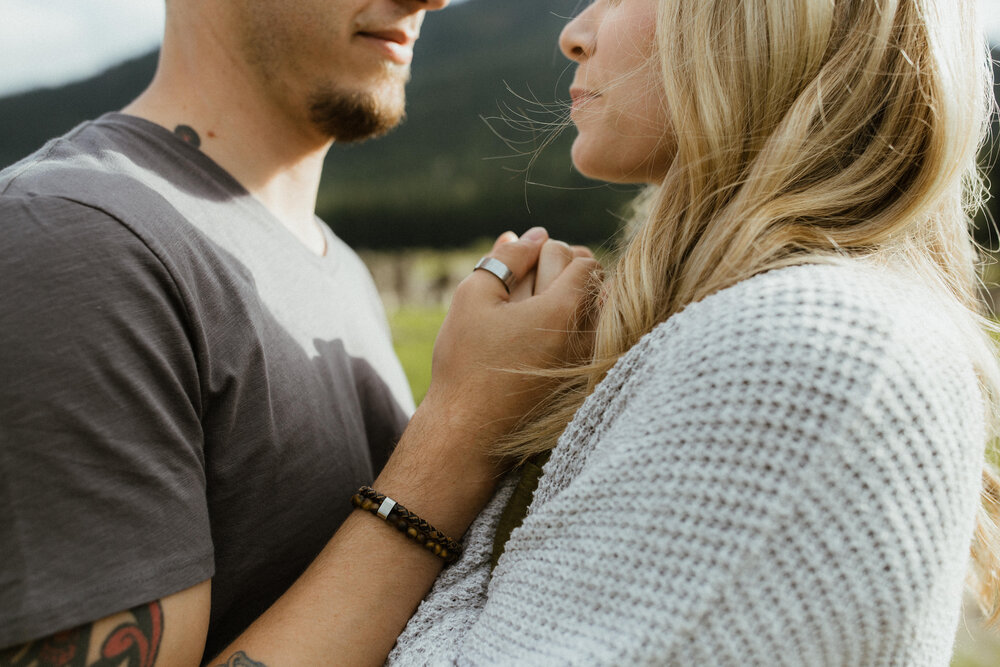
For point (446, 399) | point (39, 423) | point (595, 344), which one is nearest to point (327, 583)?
point (446, 399)

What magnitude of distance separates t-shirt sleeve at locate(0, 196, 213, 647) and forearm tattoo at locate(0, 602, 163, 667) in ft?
0.10

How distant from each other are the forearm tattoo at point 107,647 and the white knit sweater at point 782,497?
1.87ft

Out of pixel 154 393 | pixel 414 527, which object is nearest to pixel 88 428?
pixel 154 393

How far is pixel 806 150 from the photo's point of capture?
126 centimetres

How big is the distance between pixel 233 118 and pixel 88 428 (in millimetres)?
1099

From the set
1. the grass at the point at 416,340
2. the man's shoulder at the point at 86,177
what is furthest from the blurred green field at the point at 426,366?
the man's shoulder at the point at 86,177

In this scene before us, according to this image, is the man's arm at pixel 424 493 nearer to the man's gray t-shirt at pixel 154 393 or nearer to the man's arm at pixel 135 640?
the man's arm at pixel 135 640

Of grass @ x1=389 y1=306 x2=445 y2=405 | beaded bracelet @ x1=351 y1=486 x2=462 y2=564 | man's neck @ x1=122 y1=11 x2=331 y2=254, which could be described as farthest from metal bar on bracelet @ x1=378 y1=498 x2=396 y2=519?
grass @ x1=389 y1=306 x2=445 y2=405

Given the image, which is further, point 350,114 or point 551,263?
point 350,114

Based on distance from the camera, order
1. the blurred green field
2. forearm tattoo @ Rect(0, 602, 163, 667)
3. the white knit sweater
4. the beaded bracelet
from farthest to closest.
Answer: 1. the blurred green field
2. the beaded bracelet
3. forearm tattoo @ Rect(0, 602, 163, 667)
4. the white knit sweater

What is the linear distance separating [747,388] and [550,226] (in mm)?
15382

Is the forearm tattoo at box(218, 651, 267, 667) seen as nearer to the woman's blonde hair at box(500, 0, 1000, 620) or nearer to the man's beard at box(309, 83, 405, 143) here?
the woman's blonde hair at box(500, 0, 1000, 620)

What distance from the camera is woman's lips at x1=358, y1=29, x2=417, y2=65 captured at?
7.06ft

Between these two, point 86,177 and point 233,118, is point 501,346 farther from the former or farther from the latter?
point 233,118
